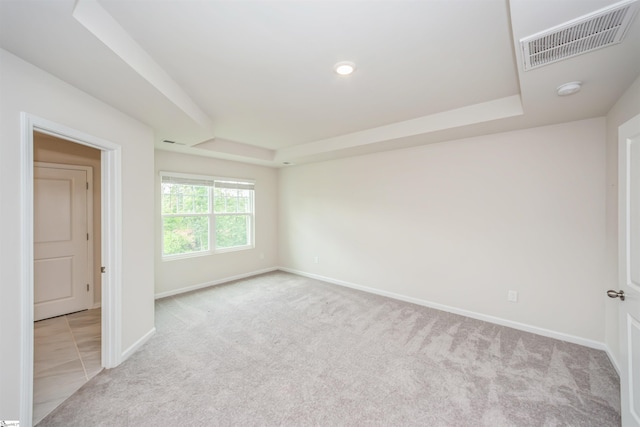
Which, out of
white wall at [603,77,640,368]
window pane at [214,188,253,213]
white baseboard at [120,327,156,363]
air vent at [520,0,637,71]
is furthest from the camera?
window pane at [214,188,253,213]

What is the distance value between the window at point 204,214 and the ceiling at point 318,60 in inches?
55.1

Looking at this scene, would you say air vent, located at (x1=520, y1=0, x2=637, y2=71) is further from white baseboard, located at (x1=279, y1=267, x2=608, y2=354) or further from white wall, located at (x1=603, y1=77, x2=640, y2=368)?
white baseboard, located at (x1=279, y1=267, x2=608, y2=354)

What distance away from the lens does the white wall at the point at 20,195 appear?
1.42m

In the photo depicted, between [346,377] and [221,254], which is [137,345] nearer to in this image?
[346,377]

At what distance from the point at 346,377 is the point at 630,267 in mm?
2049

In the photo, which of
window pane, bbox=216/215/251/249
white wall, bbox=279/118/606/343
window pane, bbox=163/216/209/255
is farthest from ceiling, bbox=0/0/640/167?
window pane, bbox=216/215/251/249

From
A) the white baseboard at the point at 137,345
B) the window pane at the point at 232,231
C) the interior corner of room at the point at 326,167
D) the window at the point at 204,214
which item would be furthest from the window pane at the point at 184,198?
the white baseboard at the point at 137,345

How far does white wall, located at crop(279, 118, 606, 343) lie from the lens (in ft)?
8.86

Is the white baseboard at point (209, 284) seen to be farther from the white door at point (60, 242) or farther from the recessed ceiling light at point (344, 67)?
the recessed ceiling light at point (344, 67)

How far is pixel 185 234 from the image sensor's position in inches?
176

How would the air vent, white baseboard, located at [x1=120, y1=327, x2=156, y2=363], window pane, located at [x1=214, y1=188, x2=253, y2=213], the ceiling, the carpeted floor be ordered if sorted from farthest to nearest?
window pane, located at [x1=214, y1=188, x2=253, y2=213] < white baseboard, located at [x1=120, y1=327, x2=156, y2=363] < the carpeted floor < the ceiling < the air vent

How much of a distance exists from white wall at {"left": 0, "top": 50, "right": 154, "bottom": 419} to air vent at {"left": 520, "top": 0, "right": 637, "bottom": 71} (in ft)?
9.43

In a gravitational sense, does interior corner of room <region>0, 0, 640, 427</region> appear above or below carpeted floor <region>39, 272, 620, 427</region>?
above

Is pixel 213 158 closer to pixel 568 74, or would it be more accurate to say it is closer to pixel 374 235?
pixel 374 235
